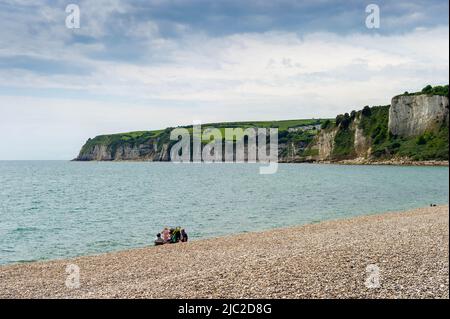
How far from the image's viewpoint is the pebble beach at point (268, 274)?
14.7 metres

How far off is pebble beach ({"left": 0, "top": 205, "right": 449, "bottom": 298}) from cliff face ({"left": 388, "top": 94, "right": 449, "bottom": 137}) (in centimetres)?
17521

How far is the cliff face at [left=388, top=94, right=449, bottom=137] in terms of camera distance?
18388cm

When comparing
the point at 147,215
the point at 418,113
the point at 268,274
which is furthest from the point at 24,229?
the point at 418,113

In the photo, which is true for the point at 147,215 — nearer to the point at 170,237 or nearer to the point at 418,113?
the point at 170,237

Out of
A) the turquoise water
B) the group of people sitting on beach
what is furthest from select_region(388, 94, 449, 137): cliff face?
the group of people sitting on beach

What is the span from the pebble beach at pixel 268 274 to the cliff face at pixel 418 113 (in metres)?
175

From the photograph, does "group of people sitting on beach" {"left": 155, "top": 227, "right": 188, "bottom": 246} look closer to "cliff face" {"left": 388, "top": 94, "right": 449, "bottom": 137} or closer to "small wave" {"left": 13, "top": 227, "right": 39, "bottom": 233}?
"small wave" {"left": 13, "top": 227, "right": 39, "bottom": 233}

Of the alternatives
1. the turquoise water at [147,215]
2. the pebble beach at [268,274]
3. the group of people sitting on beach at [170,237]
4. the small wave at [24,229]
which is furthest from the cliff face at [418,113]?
the pebble beach at [268,274]

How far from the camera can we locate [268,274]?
16453 mm

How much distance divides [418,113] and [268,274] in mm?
194317

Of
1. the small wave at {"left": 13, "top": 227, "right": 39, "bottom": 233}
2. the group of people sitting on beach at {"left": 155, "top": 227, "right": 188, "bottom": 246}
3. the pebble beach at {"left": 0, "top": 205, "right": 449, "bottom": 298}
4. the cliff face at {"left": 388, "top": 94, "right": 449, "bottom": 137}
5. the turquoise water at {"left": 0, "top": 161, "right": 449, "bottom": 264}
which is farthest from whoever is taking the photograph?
the cliff face at {"left": 388, "top": 94, "right": 449, "bottom": 137}

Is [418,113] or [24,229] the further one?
[418,113]
